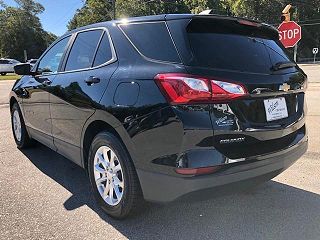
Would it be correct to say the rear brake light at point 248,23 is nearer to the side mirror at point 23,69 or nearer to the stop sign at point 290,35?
the side mirror at point 23,69

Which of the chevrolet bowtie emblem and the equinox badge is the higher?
the chevrolet bowtie emblem

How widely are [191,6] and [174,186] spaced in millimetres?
68293

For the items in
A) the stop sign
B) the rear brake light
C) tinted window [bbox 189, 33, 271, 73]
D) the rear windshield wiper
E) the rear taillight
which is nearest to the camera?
the rear taillight

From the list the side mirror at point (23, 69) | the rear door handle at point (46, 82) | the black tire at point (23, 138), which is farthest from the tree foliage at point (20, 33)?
the rear door handle at point (46, 82)

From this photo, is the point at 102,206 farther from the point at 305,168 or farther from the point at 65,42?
the point at 305,168

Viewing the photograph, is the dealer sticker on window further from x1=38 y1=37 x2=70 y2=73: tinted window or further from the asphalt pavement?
x1=38 y1=37 x2=70 y2=73: tinted window

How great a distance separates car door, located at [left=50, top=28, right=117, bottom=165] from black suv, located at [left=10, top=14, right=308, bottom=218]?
0.02 metres

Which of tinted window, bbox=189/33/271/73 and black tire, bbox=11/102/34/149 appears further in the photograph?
black tire, bbox=11/102/34/149

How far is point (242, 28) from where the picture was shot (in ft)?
11.8

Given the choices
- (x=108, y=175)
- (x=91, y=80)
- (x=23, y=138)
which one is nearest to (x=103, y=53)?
(x=91, y=80)

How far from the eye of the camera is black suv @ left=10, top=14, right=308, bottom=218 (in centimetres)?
294

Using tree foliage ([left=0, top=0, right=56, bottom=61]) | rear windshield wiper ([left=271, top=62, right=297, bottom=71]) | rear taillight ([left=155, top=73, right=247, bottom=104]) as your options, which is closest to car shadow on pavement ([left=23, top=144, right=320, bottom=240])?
rear taillight ([left=155, top=73, right=247, bottom=104])

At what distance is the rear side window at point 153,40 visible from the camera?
317cm

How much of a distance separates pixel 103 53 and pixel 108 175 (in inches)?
45.6
